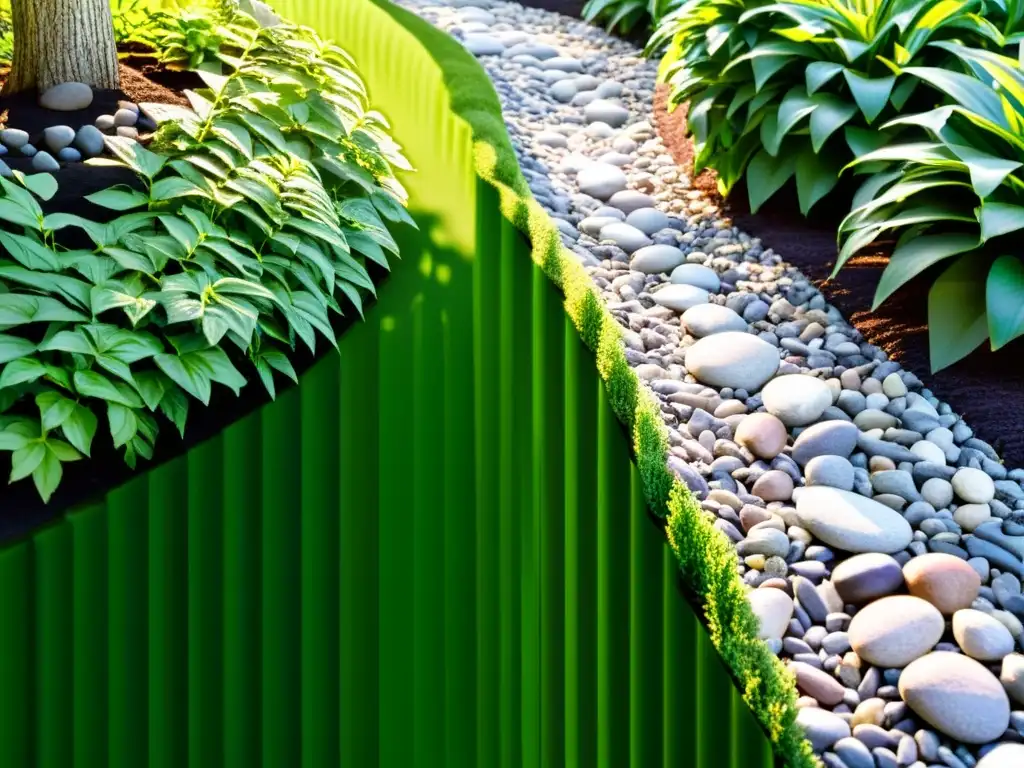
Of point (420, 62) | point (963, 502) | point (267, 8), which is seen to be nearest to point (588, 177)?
point (420, 62)

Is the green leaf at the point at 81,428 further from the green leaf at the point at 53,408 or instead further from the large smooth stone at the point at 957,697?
the large smooth stone at the point at 957,697

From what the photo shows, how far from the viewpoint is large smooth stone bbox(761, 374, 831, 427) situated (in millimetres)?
2449

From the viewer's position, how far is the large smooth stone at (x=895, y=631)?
1.89 meters

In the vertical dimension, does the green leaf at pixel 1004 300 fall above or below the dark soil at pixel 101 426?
above

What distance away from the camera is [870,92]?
2924 mm

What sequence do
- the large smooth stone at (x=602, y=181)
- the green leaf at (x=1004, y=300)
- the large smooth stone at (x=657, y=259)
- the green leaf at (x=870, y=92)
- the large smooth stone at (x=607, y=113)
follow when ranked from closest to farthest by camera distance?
the green leaf at (x=1004, y=300)
the green leaf at (x=870, y=92)
the large smooth stone at (x=657, y=259)
the large smooth stone at (x=602, y=181)
the large smooth stone at (x=607, y=113)

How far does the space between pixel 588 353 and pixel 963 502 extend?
838mm

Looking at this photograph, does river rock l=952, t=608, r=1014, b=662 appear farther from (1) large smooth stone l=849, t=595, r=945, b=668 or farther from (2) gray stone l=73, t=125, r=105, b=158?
(2) gray stone l=73, t=125, r=105, b=158

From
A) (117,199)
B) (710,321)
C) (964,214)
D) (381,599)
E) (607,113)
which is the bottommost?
(381,599)

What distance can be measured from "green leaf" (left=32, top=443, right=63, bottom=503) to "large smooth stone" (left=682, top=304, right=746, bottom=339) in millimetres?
1492

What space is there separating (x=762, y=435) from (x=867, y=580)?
438 mm

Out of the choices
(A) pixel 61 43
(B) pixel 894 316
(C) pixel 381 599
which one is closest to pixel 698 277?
(B) pixel 894 316

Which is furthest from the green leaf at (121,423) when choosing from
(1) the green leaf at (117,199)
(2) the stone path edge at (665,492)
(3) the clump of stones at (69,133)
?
(2) the stone path edge at (665,492)

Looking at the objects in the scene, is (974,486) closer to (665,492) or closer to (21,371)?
(665,492)
